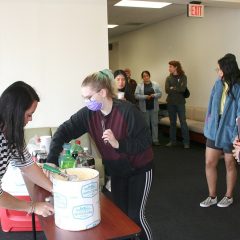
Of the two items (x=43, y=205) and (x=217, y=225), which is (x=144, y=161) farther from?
(x=217, y=225)

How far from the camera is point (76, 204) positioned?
1.25 meters

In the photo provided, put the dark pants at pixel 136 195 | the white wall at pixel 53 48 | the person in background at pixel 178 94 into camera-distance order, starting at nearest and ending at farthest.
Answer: the dark pants at pixel 136 195 → the white wall at pixel 53 48 → the person in background at pixel 178 94

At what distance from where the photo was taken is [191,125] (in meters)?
6.28

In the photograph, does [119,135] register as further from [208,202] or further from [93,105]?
[208,202]

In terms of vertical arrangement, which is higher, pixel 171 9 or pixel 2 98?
pixel 171 9

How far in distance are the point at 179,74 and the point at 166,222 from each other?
11.3 feet

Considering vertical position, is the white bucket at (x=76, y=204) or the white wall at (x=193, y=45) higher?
the white wall at (x=193, y=45)

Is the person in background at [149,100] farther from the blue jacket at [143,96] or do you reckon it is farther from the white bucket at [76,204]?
the white bucket at [76,204]

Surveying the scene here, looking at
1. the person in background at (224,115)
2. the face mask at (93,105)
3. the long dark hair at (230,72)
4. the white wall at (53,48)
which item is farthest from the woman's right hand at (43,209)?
the white wall at (53,48)

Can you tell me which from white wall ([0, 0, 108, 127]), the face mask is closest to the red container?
white wall ([0, 0, 108, 127])

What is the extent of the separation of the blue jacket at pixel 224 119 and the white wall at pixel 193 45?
3016 mm

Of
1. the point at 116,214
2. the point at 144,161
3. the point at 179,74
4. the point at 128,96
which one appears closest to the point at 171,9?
the point at 179,74

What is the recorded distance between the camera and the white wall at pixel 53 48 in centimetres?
386

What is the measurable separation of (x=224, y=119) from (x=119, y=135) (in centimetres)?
149
